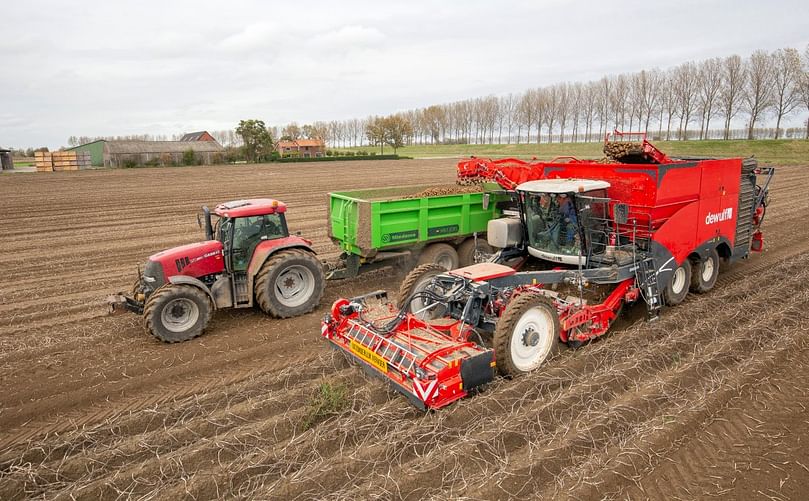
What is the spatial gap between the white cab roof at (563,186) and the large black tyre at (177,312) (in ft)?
16.5

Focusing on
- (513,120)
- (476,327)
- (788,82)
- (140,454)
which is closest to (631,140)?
(476,327)

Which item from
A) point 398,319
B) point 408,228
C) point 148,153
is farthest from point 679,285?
point 148,153

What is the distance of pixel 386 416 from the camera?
5.42 m

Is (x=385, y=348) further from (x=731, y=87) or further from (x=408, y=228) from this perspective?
(x=731, y=87)

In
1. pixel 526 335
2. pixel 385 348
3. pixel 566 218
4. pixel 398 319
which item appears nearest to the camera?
pixel 385 348

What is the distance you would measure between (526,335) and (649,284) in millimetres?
2759

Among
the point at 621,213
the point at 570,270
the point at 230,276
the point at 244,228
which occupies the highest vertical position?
the point at 621,213

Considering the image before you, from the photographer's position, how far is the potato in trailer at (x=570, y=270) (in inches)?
244

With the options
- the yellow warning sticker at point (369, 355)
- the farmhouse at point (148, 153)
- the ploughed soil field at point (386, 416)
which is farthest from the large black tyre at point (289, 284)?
the farmhouse at point (148, 153)

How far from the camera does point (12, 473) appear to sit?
4734mm

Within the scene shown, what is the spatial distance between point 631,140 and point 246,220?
6.73 metres

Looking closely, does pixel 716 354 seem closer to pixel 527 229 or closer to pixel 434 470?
pixel 527 229

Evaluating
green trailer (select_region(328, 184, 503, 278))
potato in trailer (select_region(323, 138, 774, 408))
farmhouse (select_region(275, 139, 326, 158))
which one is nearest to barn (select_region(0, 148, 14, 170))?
farmhouse (select_region(275, 139, 326, 158))

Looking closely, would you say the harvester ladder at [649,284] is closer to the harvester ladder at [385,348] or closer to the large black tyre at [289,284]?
the harvester ladder at [385,348]
